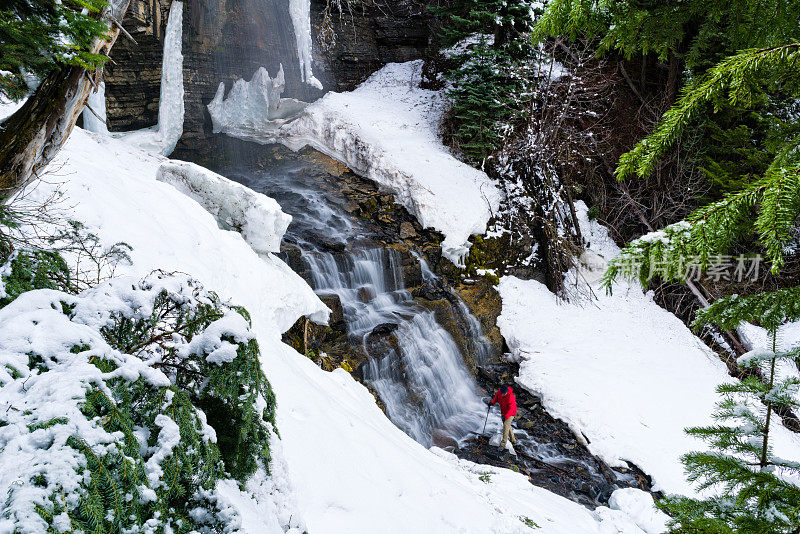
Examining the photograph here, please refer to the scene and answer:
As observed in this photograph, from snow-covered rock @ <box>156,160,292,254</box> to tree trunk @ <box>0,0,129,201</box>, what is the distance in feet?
11.0

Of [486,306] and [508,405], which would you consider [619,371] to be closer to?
[486,306]

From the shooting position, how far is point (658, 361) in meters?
9.26

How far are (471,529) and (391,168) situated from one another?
896 centimetres

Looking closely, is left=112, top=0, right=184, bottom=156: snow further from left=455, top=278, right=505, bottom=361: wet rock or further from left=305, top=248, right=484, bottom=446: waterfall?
left=455, top=278, right=505, bottom=361: wet rock

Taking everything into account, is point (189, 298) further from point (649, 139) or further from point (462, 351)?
point (462, 351)

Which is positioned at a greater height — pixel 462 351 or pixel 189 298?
pixel 189 298

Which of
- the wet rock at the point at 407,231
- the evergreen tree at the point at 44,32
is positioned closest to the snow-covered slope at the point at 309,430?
the evergreen tree at the point at 44,32

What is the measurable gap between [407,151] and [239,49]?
252 inches

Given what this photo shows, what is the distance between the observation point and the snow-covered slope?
292 cm

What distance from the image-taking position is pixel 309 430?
3.36 meters

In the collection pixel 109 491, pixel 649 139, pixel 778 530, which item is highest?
pixel 649 139

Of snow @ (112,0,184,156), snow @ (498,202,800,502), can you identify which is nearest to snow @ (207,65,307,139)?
snow @ (112,0,184,156)

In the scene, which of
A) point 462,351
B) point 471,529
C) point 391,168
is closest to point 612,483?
point 462,351

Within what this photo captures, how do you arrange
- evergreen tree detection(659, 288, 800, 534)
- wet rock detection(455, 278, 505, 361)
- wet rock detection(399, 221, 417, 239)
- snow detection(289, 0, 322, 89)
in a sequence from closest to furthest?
evergreen tree detection(659, 288, 800, 534)
wet rock detection(455, 278, 505, 361)
wet rock detection(399, 221, 417, 239)
snow detection(289, 0, 322, 89)
